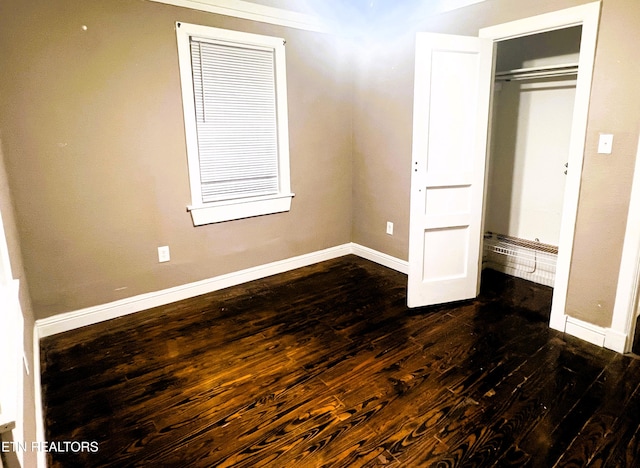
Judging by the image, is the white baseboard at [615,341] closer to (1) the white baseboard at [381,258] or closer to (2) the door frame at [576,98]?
(2) the door frame at [576,98]

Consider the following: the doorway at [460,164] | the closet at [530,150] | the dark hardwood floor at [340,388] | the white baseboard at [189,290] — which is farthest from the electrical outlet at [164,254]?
the closet at [530,150]

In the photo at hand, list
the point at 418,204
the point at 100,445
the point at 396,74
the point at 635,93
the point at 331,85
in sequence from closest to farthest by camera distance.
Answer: the point at 100,445, the point at 635,93, the point at 418,204, the point at 396,74, the point at 331,85

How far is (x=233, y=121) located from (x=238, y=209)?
742mm

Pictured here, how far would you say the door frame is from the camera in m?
2.31

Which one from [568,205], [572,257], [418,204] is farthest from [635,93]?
[418,204]

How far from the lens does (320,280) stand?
3.64 m


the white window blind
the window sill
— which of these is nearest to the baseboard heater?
the window sill

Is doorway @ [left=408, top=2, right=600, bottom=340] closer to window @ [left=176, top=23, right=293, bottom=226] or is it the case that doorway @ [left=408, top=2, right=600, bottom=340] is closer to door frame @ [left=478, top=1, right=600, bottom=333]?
door frame @ [left=478, top=1, right=600, bottom=333]

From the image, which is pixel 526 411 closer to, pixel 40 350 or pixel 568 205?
pixel 568 205

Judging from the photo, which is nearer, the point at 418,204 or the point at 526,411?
the point at 526,411

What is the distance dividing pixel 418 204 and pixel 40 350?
8.95 ft

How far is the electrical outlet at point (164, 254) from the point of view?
10.2 feet

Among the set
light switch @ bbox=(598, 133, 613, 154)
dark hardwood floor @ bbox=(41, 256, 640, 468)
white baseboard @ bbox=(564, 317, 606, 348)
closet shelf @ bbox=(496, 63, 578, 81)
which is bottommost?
dark hardwood floor @ bbox=(41, 256, 640, 468)

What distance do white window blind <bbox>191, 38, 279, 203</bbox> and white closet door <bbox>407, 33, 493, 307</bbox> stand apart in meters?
1.37
